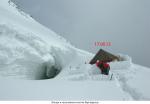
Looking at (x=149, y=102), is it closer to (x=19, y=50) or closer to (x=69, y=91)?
(x=69, y=91)

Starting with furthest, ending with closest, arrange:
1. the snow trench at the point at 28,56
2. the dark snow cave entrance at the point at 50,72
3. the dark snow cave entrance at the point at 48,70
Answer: the dark snow cave entrance at the point at 50,72
the dark snow cave entrance at the point at 48,70
the snow trench at the point at 28,56

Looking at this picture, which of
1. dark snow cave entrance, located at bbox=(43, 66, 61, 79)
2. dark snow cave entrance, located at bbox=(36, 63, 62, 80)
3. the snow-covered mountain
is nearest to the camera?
the snow-covered mountain

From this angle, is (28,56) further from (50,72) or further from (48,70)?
(50,72)

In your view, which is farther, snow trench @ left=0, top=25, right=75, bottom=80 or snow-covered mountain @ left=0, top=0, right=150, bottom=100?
snow trench @ left=0, top=25, right=75, bottom=80

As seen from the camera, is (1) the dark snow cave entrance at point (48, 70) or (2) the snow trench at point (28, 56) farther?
(1) the dark snow cave entrance at point (48, 70)

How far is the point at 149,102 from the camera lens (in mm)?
6656

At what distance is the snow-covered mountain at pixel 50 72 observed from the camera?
7.29 metres

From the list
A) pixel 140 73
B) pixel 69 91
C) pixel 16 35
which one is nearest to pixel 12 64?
pixel 16 35

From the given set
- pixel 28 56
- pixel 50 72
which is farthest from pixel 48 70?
pixel 28 56

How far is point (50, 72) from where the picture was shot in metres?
14.0

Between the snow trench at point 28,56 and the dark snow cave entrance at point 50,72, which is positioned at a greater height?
the snow trench at point 28,56

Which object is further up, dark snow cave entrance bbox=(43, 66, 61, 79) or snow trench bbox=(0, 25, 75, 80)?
snow trench bbox=(0, 25, 75, 80)

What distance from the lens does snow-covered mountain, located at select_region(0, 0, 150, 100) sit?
7.29 meters

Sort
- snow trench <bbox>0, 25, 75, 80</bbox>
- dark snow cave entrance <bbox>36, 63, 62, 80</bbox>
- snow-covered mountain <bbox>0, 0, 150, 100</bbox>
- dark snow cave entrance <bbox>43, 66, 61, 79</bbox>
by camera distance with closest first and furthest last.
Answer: snow-covered mountain <bbox>0, 0, 150, 100</bbox>, snow trench <bbox>0, 25, 75, 80</bbox>, dark snow cave entrance <bbox>36, 63, 62, 80</bbox>, dark snow cave entrance <bbox>43, 66, 61, 79</bbox>
